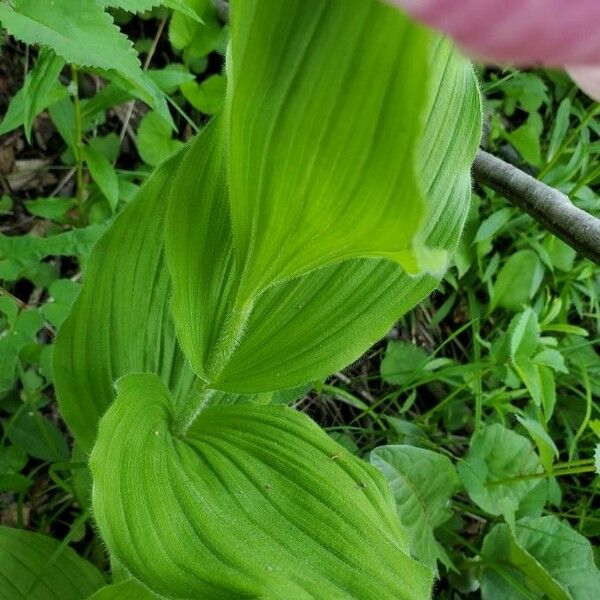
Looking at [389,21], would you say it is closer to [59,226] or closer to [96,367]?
[96,367]

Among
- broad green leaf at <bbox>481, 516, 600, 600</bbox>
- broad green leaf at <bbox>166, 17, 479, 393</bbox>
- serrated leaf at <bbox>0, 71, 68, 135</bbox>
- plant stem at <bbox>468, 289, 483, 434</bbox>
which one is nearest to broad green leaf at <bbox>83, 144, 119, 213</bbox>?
serrated leaf at <bbox>0, 71, 68, 135</bbox>

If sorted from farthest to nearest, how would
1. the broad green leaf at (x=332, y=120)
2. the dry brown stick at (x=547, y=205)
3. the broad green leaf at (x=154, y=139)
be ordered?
the broad green leaf at (x=154, y=139), the dry brown stick at (x=547, y=205), the broad green leaf at (x=332, y=120)

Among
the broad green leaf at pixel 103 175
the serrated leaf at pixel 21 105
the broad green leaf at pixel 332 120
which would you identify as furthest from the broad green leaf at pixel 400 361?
the broad green leaf at pixel 332 120

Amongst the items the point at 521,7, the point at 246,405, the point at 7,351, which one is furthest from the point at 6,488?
the point at 521,7

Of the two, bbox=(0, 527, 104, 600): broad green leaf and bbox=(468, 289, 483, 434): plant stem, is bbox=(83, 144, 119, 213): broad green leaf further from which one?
bbox=(468, 289, 483, 434): plant stem

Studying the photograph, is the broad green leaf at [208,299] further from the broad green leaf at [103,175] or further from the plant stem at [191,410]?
the broad green leaf at [103,175]

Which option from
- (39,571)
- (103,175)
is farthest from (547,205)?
(39,571)

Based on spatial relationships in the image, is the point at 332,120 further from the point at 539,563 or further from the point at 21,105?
the point at 539,563
